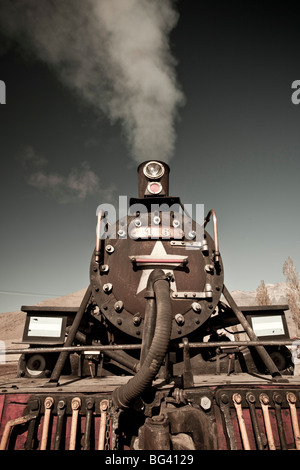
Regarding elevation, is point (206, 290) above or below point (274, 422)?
above

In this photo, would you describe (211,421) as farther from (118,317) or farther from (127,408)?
(118,317)

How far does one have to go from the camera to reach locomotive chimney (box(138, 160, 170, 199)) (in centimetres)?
475

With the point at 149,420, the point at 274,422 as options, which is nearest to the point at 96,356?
the point at 149,420

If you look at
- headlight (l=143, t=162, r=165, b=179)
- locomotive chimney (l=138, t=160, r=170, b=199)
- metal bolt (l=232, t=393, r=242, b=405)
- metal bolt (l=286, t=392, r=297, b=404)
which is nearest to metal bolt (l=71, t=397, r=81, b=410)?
metal bolt (l=232, t=393, r=242, b=405)

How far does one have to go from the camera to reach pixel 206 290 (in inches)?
145

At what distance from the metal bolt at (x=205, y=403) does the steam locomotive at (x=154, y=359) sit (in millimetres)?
11

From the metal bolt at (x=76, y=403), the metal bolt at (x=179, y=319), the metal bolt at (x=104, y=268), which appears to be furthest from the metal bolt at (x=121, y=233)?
the metal bolt at (x=76, y=403)

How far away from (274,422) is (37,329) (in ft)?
11.3

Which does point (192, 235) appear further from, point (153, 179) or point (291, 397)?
point (291, 397)

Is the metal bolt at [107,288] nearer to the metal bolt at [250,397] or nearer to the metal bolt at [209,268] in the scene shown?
the metal bolt at [209,268]

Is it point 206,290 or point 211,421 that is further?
point 206,290

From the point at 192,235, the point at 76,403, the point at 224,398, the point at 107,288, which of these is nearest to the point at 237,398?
the point at 224,398

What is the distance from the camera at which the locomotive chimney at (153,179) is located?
4750 millimetres

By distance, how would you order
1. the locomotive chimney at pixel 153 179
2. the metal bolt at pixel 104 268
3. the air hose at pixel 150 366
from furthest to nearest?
the locomotive chimney at pixel 153 179 → the metal bolt at pixel 104 268 → the air hose at pixel 150 366
